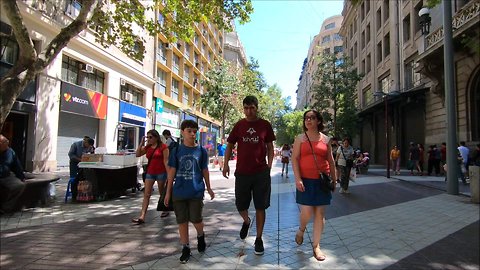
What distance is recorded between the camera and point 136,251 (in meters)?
4.59

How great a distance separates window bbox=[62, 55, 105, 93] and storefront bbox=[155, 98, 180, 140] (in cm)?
831

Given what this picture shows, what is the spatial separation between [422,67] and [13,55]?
18.3 meters

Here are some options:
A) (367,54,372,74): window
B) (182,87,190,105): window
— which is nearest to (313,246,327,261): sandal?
(367,54,372,74): window

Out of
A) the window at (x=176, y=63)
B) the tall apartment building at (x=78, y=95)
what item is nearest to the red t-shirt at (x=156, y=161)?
the tall apartment building at (x=78, y=95)

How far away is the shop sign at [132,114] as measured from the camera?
73.8 ft

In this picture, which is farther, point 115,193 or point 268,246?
point 115,193

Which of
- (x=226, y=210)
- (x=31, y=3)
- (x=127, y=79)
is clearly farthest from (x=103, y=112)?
(x=226, y=210)

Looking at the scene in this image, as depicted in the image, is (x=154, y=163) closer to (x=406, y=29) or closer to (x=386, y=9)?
(x=406, y=29)

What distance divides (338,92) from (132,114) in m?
16.0

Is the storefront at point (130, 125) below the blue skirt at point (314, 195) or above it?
above

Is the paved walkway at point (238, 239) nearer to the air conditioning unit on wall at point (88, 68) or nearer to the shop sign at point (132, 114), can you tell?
the air conditioning unit on wall at point (88, 68)

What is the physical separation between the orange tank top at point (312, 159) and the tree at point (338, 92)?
24936mm

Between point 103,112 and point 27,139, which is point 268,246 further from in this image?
point 103,112

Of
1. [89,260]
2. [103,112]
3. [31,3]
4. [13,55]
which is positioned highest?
[31,3]
